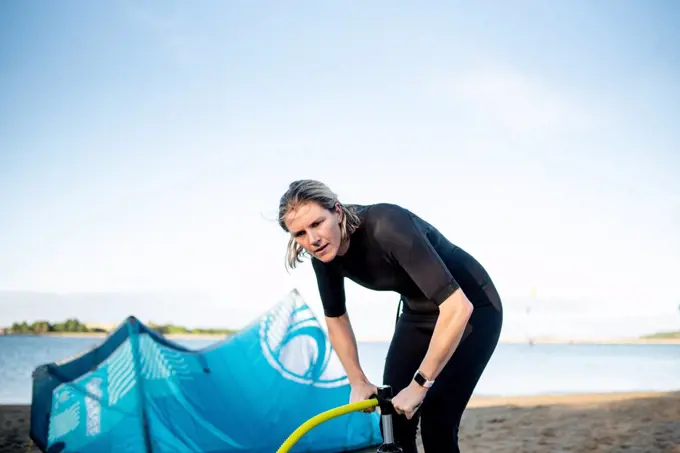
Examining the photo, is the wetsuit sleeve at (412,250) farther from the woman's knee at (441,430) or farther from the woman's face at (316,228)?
the woman's knee at (441,430)

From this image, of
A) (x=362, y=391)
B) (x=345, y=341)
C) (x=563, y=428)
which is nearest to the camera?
(x=362, y=391)

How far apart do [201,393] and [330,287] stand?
265 cm

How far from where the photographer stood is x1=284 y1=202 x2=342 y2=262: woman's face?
6.23ft

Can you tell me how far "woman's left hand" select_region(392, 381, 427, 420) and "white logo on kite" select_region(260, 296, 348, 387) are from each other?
3.20m

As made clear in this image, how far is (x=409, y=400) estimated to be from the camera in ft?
5.88

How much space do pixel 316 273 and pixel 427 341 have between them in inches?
17.6

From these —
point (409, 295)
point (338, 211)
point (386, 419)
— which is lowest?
point (386, 419)

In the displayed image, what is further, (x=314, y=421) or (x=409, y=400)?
(x=409, y=400)

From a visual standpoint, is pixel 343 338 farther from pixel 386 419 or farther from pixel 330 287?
pixel 386 419

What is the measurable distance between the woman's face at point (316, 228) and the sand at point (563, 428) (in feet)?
11.6

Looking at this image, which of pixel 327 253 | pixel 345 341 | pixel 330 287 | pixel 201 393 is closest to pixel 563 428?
pixel 201 393

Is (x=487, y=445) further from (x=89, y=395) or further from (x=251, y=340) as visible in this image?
(x=89, y=395)

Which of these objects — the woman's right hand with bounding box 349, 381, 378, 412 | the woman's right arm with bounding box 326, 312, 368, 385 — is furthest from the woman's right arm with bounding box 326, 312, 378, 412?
the woman's right hand with bounding box 349, 381, 378, 412

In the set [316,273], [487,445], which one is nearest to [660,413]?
[487,445]
